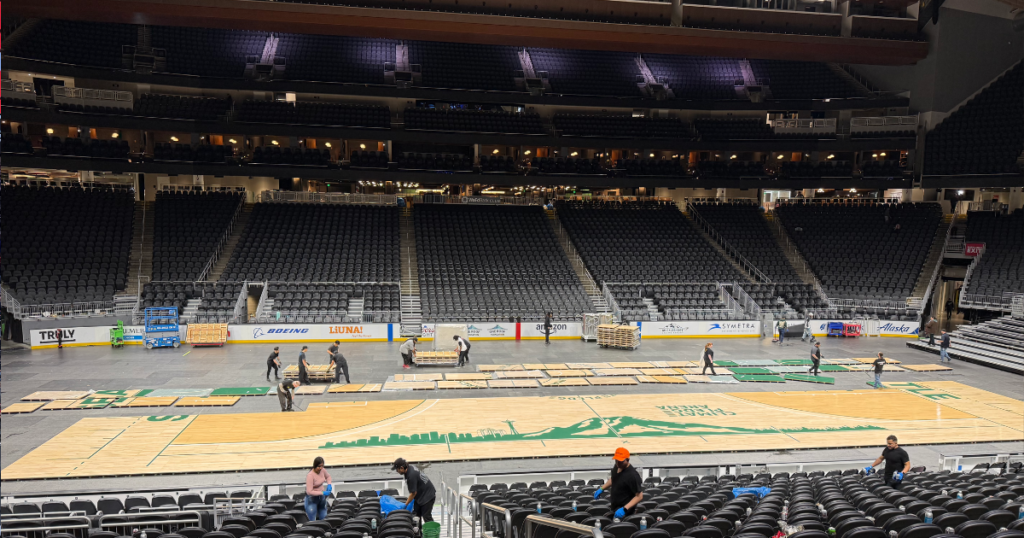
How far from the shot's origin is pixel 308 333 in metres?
25.3

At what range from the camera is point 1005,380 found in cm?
2059

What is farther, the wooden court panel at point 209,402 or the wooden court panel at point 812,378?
the wooden court panel at point 812,378

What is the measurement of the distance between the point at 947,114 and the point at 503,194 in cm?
2921

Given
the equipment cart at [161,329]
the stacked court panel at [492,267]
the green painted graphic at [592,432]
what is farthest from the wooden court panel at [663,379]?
the equipment cart at [161,329]

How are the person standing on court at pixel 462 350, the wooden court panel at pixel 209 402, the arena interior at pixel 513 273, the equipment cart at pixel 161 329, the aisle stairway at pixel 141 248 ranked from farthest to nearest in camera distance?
the aisle stairway at pixel 141 248 → the equipment cart at pixel 161 329 → the person standing on court at pixel 462 350 → the wooden court panel at pixel 209 402 → the arena interior at pixel 513 273

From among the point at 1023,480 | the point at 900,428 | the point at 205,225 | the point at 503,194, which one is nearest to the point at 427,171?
the point at 503,194

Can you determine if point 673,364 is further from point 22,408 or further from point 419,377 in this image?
point 22,408

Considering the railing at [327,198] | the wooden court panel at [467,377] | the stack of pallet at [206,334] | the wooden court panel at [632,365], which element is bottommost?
the wooden court panel at [467,377]

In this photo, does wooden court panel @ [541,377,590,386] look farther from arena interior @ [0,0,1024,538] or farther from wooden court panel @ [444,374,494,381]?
wooden court panel @ [444,374,494,381]

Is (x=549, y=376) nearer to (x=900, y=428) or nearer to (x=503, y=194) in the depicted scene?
(x=900, y=428)

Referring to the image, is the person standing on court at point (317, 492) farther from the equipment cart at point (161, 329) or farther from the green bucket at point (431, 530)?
the equipment cart at point (161, 329)

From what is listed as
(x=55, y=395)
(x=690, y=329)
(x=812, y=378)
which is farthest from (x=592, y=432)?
(x=55, y=395)

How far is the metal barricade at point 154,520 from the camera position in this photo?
756 cm

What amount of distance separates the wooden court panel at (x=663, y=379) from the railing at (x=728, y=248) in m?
15.2
